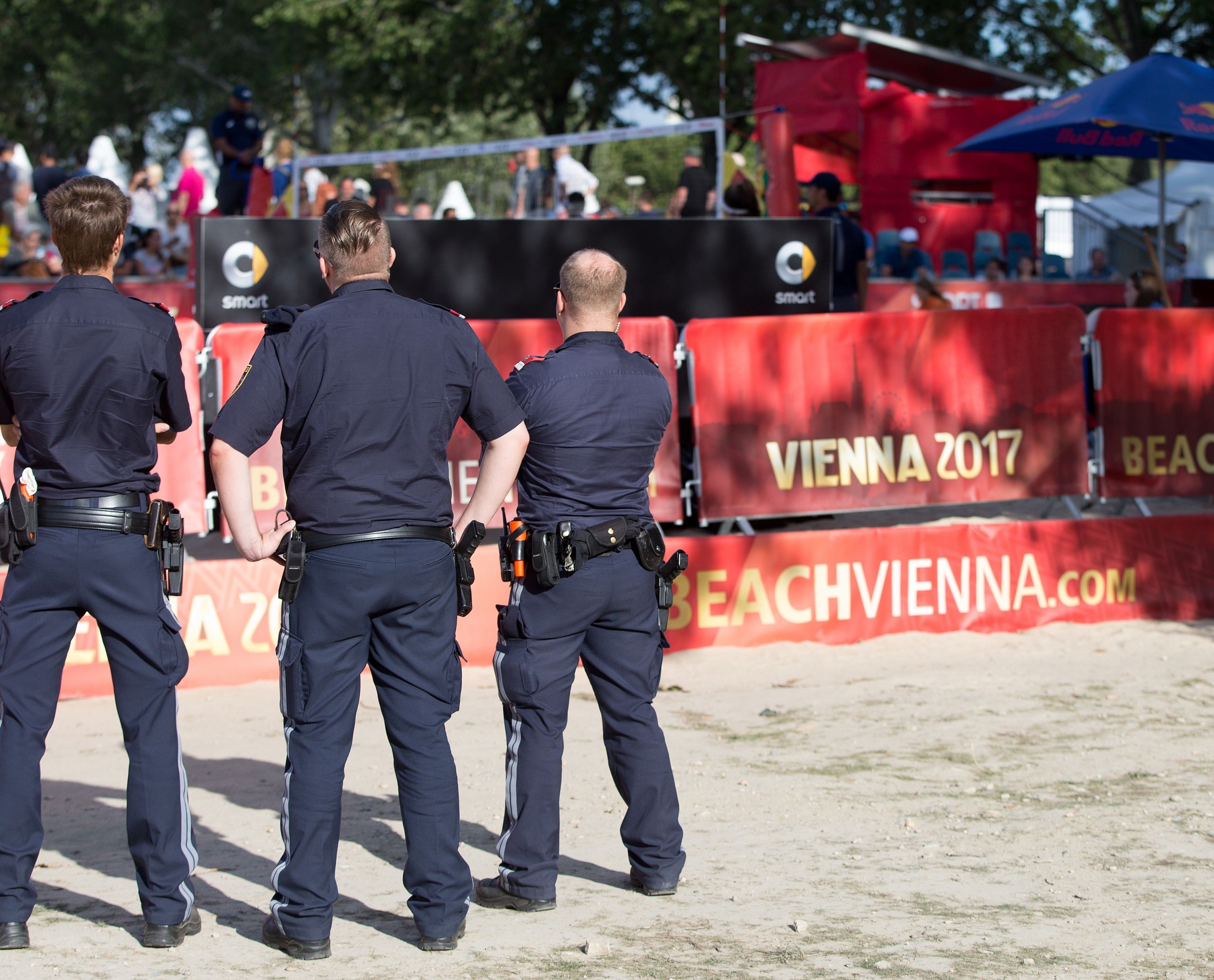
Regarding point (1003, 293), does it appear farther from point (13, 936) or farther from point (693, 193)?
point (13, 936)

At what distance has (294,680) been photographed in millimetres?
3869

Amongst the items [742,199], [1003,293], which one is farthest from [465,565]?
[1003,293]

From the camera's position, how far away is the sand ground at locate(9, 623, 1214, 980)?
3.97 m

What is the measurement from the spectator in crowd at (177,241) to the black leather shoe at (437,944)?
13.6 metres

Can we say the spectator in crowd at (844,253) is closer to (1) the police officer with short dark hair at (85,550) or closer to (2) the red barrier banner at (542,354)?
(2) the red barrier banner at (542,354)

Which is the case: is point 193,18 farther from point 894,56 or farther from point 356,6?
point 894,56

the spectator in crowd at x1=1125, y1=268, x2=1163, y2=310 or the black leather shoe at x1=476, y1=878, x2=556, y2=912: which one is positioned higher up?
the spectator in crowd at x1=1125, y1=268, x2=1163, y2=310

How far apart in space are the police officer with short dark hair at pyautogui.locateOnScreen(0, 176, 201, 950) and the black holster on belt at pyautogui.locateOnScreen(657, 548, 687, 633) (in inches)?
61.1

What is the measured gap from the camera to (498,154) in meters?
18.7

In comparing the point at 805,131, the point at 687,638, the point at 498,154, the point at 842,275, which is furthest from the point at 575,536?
the point at 805,131

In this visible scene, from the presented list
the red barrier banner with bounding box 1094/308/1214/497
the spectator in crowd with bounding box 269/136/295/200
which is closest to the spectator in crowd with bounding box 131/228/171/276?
the spectator in crowd with bounding box 269/136/295/200

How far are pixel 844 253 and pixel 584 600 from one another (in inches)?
290

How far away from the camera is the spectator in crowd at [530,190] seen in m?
15.7

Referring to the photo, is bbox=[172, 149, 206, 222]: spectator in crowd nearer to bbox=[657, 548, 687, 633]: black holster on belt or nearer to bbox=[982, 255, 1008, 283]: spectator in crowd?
bbox=[982, 255, 1008, 283]: spectator in crowd
